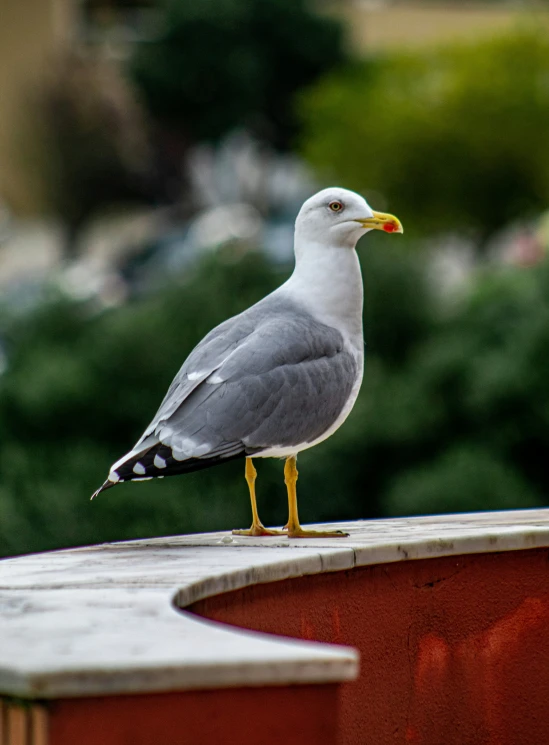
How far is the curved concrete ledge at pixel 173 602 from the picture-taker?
2.42 metres

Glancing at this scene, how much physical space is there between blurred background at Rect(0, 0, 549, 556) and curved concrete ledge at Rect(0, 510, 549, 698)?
14.4 feet

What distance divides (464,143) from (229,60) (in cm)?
1587

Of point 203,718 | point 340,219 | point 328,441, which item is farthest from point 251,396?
point 328,441

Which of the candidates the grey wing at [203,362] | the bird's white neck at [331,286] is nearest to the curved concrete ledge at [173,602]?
the grey wing at [203,362]

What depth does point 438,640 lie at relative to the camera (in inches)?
157

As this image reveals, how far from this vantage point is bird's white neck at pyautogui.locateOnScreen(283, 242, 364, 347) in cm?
449

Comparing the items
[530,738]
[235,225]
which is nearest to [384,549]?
[530,738]

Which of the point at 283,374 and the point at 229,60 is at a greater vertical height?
the point at 229,60

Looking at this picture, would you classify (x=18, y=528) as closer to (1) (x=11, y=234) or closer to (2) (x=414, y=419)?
(2) (x=414, y=419)

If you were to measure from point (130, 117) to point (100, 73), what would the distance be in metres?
1.71

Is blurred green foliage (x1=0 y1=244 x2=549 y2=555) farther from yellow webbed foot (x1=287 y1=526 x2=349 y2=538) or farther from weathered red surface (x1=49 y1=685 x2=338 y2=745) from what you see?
weathered red surface (x1=49 y1=685 x2=338 y2=745)

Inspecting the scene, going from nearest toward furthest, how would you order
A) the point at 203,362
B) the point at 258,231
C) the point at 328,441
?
the point at 203,362 < the point at 328,441 < the point at 258,231

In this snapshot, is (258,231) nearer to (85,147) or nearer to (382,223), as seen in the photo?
(85,147)

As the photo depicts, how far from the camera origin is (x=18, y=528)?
8391mm
